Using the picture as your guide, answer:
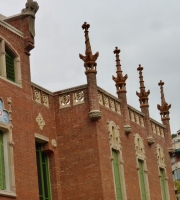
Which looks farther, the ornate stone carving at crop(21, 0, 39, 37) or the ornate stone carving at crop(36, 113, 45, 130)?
the ornate stone carving at crop(36, 113, 45, 130)

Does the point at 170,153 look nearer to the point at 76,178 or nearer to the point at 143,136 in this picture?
the point at 143,136

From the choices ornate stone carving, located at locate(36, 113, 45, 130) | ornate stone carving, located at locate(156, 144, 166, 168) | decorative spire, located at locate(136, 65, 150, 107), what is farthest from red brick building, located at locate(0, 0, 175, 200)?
decorative spire, located at locate(136, 65, 150, 107)

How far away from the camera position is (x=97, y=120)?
2636 centimetres

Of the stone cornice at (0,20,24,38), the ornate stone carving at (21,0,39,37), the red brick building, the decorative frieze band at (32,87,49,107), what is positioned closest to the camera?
the red brick building

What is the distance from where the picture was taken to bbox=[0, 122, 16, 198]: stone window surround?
21203mm

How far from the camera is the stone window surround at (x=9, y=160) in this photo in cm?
2120

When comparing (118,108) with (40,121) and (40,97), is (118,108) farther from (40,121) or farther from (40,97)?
(40,121)

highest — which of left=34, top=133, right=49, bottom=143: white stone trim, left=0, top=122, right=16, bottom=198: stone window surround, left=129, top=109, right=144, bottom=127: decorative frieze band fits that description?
left=129, top=109, right=144, bottom=127: decorative frieze band

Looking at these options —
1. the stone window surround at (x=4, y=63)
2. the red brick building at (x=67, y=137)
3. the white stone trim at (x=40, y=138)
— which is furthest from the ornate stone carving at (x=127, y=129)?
the stone window surround at (x=4, y=63)

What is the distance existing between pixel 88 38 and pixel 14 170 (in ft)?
25.9

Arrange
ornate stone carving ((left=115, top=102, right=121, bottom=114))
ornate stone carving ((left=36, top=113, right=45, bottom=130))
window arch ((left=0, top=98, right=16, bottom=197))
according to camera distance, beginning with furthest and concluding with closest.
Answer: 1. ornate stone carving ((left=115, top=102, right=121, bottom=114))
2. ornate stone carving ((left=36, top=113, right=45, bottom=130))
3. window arch ((left=0, top=98, right=16, bottom=197))

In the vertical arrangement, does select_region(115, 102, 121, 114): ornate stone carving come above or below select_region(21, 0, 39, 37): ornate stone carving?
below

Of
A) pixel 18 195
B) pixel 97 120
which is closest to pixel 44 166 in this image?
pixel 97 120

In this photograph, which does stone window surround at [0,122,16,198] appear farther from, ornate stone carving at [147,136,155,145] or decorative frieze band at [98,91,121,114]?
ornate stone carving at [147,136,155,145]
